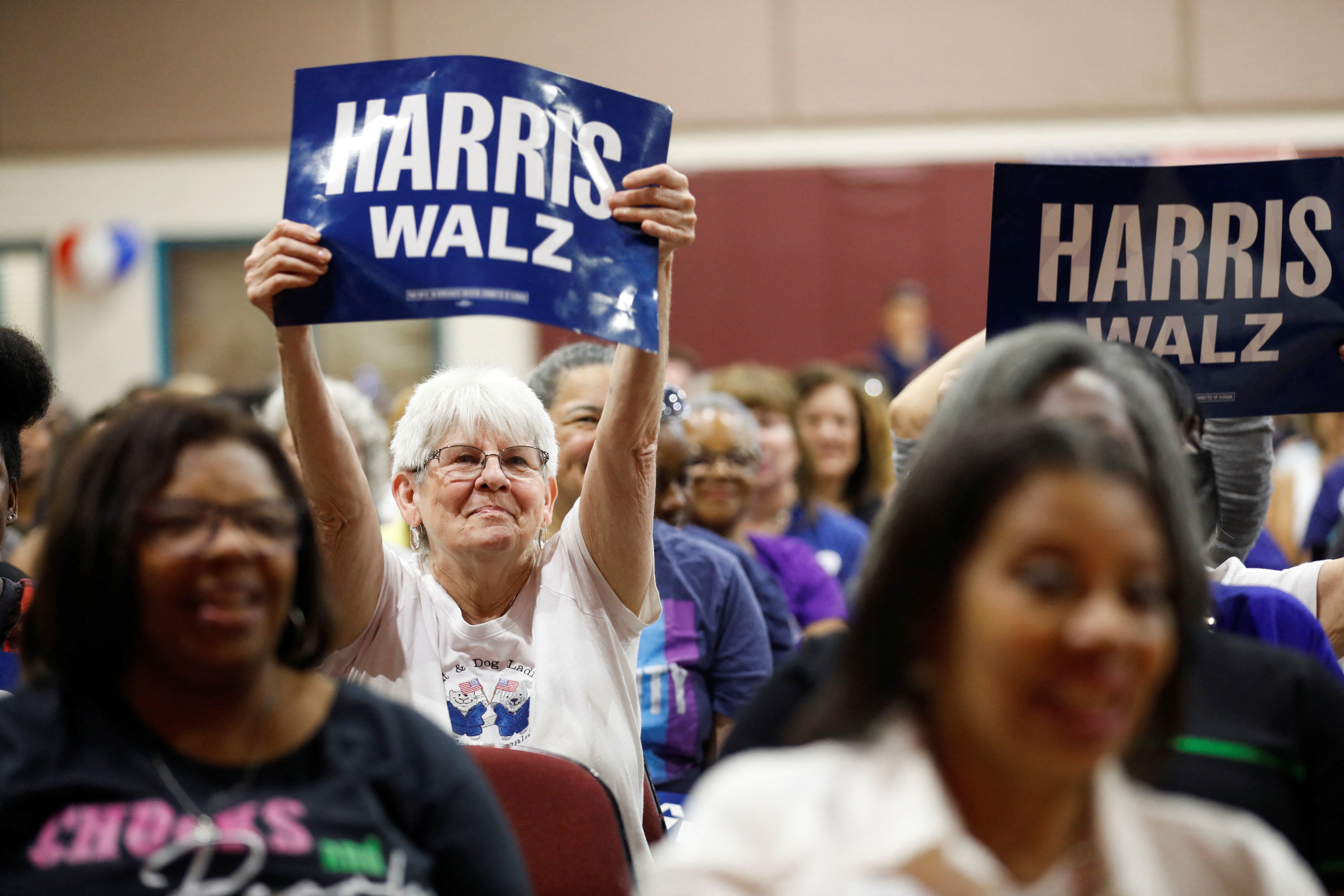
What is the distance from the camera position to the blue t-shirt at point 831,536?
13.2 feet

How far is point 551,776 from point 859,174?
6.69 m

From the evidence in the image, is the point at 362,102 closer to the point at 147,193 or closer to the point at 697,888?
the point at 697,888

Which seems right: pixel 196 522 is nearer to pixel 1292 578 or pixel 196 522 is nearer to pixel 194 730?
pixel 194 730

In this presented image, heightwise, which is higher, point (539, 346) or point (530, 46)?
point (530, 46)

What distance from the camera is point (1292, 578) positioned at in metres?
2.08

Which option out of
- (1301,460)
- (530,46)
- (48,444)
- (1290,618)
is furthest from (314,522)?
(530,46)

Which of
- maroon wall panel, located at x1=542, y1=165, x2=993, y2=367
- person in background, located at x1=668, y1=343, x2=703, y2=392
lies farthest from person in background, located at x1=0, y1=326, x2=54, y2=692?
maroon wall panel, located at x1=542, y1=165, x2=993, y2=367

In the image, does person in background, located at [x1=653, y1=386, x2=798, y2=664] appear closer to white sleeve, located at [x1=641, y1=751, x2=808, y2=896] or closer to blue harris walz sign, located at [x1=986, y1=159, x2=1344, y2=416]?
blue harris walz sign, located at [x1=986, y1=159, x2=1344, y2=416]

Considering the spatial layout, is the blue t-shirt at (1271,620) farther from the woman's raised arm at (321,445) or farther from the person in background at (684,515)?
the person in background at (684,515)

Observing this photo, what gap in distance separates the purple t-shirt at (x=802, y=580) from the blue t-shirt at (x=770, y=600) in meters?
0.24

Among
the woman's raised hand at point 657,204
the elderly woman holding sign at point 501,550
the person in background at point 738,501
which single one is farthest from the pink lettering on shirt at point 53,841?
the person in background at point 738,501

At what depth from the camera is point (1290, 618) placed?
5.46 feet

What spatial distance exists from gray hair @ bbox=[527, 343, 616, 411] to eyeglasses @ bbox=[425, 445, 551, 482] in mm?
532

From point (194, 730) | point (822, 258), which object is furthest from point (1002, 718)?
point (822, 258)
